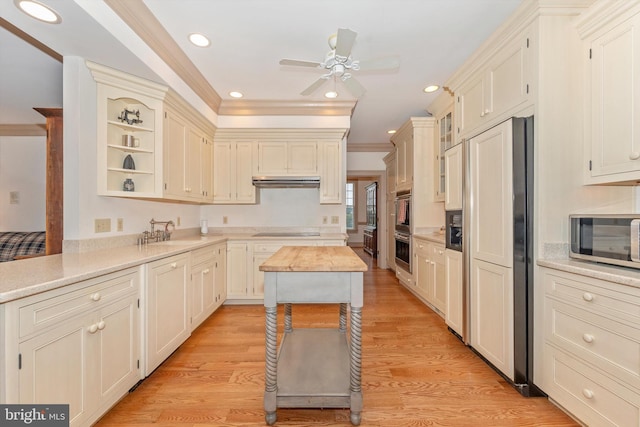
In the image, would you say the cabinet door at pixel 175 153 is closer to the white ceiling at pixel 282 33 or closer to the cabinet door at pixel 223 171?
the white ceiling at pixel 282 33

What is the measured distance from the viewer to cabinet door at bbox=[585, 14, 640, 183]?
1536mm

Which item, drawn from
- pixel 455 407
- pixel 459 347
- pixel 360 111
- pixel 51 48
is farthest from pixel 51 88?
pixel 459 347

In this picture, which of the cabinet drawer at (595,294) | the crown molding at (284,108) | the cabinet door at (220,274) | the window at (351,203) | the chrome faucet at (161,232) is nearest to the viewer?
the cabinet drawer at (595,294)

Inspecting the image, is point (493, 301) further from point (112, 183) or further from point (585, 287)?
point (112, 183)

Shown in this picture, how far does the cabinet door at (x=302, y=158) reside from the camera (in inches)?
157

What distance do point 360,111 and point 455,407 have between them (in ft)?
11.8

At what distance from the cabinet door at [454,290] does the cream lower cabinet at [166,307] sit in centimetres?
250

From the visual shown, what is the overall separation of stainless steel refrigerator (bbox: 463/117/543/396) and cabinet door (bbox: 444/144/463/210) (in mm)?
170

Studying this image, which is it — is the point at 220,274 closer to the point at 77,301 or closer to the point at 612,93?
the point at 77,301

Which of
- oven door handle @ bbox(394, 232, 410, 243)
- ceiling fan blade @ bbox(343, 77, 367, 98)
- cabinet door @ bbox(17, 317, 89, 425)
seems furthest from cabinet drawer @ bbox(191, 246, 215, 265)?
oven door handle @ bbox(394, 232, 410, 243)

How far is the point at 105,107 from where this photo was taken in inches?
91.7

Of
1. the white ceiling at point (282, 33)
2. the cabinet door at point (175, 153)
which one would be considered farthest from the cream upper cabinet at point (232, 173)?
the white ceiling at point (282, 33)

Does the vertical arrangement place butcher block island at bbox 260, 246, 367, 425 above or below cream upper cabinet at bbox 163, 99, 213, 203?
below

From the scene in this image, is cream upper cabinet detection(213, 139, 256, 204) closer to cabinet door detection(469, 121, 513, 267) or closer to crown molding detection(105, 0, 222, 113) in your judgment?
crown molding detection(105, 0, 222, 113)
